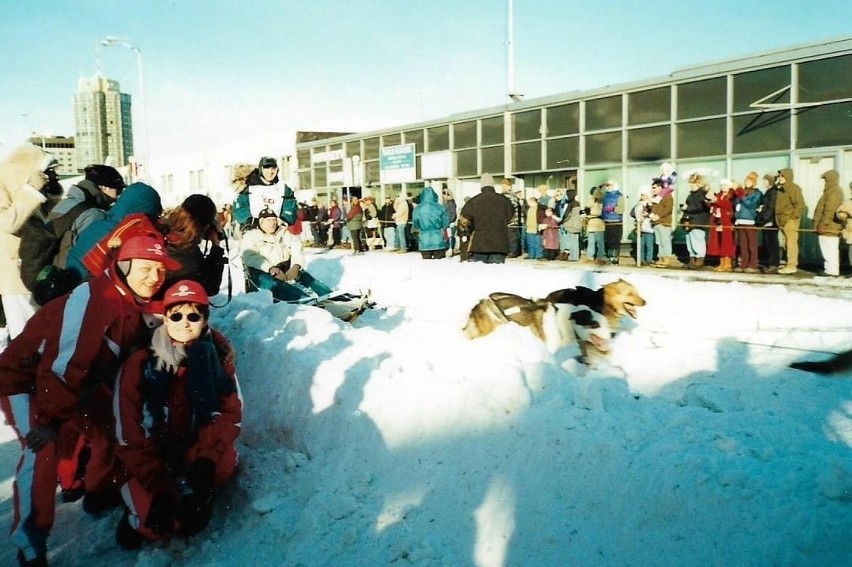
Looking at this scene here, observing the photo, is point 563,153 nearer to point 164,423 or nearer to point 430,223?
point 430,223

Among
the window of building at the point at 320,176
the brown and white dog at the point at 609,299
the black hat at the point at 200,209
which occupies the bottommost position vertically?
the brown and white dog at the point at 609,299

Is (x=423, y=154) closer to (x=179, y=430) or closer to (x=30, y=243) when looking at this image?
(x=30, y=243)

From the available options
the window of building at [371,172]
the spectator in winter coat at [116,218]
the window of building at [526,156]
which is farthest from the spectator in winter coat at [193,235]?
the window of building at [371,172]

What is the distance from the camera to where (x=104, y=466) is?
12.7 ft

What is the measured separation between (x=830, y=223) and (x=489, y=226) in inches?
233

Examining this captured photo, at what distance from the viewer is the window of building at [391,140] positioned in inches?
880

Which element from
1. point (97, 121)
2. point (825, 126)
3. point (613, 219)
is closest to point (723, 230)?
point (613, 219)

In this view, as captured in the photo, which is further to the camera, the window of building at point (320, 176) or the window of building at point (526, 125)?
the window of building at point (320, 176)

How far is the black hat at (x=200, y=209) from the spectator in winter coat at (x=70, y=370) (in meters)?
1.09

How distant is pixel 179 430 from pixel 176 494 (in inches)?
14.3

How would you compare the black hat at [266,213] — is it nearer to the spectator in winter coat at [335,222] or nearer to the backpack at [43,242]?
the backpack at [43,242]

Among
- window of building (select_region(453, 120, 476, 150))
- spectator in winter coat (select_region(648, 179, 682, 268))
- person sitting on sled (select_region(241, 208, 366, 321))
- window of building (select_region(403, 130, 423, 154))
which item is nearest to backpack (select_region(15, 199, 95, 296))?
person sitting on sled (select_region(241, 208, 366, 321))

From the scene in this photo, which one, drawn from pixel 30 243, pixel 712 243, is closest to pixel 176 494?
pixel 30 243

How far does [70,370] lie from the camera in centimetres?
340
